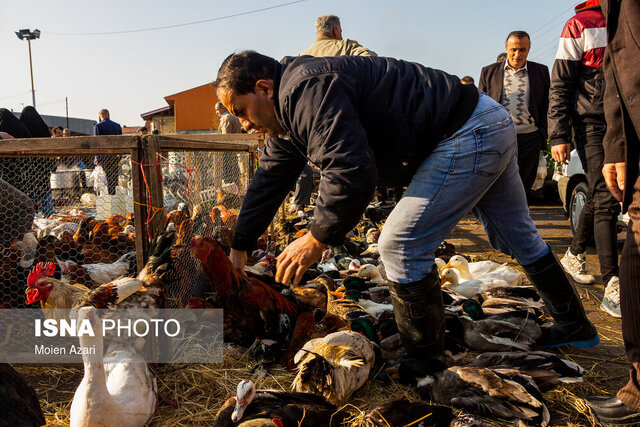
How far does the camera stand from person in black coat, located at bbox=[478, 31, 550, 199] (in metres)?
4.74

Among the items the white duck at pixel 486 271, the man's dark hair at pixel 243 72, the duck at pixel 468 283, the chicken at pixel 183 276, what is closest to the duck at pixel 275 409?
the chicken at pixel 183 276

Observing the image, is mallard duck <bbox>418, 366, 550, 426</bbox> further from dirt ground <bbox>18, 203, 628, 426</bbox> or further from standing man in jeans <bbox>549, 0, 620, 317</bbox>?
standing man in jeans <bbox>549, 0, 620, 317</bbox>

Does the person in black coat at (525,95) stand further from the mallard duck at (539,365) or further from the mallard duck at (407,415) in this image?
the mallard duck at (407,415)

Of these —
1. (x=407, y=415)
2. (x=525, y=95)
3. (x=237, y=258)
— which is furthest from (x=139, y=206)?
(x=525, y=95)

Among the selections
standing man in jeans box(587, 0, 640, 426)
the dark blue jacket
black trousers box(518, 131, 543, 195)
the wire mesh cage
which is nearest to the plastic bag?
black trousers box(518, 131, 543, 195)

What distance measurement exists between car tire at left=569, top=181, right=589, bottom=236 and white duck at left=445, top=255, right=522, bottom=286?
227cm

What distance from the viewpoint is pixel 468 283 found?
395cm

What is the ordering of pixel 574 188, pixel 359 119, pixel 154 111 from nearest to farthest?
pixel 359 119
pixel 574 188
pixel 154 111

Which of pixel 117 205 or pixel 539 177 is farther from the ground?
pixel 539 177

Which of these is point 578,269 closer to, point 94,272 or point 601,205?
point 601,205

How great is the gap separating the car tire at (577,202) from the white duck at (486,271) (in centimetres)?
227

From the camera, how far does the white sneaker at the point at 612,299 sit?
11.1ft

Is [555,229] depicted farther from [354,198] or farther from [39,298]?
[39,298]

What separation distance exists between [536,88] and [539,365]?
351 cm
